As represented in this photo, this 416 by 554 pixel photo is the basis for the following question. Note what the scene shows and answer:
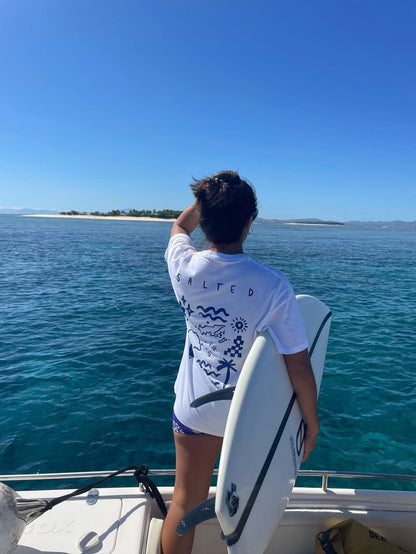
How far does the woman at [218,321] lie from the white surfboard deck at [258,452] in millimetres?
108

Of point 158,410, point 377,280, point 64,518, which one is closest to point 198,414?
point 64,518

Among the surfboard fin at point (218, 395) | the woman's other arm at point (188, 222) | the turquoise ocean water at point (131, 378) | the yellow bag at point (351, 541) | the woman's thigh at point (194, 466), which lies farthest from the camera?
the turquoise ocean water at point (131, 378)

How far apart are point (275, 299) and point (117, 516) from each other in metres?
2.07

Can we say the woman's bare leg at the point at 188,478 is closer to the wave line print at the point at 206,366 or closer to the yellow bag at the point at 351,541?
the wave line print at the point at 206,366

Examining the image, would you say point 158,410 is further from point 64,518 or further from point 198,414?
point 198,414

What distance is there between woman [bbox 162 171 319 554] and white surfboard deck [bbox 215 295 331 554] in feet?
0.36

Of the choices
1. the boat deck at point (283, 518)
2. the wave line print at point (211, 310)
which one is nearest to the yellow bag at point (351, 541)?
the boat deck at point (283, 518)

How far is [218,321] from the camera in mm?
1990

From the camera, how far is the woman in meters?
1.87

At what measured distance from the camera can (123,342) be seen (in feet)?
36.9

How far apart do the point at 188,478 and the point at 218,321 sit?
Answer: 3.29 ft

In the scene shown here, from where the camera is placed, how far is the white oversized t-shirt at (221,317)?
186 cm

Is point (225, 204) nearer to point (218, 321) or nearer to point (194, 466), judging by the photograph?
point (218, 321)

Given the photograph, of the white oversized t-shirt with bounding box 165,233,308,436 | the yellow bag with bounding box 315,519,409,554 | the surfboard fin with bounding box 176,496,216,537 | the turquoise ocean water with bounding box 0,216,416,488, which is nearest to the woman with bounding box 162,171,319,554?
the white oversized t-shirt with bounding box 165,233,308,436
